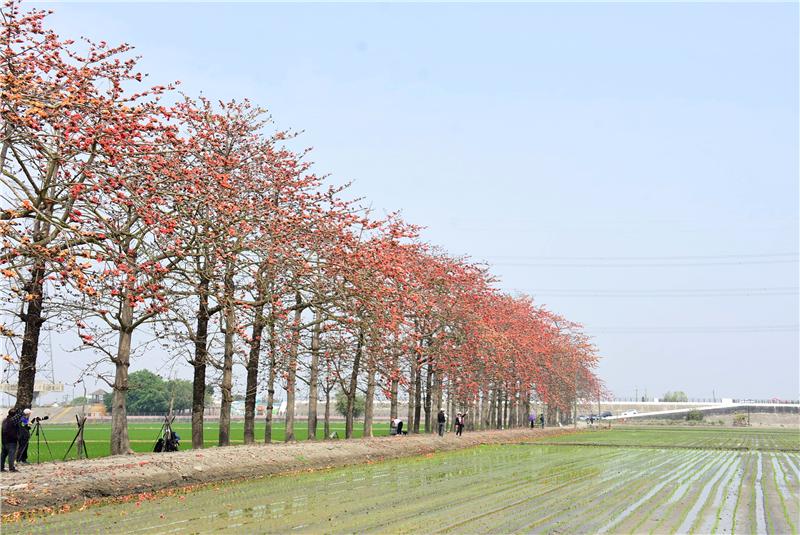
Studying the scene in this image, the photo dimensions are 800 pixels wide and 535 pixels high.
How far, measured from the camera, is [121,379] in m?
28.7

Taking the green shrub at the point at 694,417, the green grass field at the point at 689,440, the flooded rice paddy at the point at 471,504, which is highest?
the flooded rice paddy at the point at 471,504

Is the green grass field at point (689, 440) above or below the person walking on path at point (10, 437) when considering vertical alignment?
below

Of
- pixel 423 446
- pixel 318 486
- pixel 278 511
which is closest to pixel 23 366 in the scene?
pixel 318 486

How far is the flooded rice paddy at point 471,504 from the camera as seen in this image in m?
15.9

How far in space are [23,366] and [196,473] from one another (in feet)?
21.7

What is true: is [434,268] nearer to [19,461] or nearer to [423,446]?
[423,446]

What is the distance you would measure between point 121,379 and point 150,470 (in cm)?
720

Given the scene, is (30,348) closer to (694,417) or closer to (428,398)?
(428,398)

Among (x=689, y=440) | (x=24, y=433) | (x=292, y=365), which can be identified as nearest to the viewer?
(x=24, y=433)

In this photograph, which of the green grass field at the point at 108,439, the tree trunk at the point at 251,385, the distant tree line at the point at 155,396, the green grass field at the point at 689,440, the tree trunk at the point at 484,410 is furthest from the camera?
the distant tree line at the point at 155,396

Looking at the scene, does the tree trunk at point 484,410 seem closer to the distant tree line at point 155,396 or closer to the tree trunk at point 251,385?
the tree trunk at point 251,385

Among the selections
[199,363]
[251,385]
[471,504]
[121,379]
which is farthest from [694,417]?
[471,504]

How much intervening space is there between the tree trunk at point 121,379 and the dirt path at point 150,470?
262cm

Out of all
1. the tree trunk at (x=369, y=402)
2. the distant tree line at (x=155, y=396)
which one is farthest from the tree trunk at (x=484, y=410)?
the distant tree line at (x=155, y=396)
